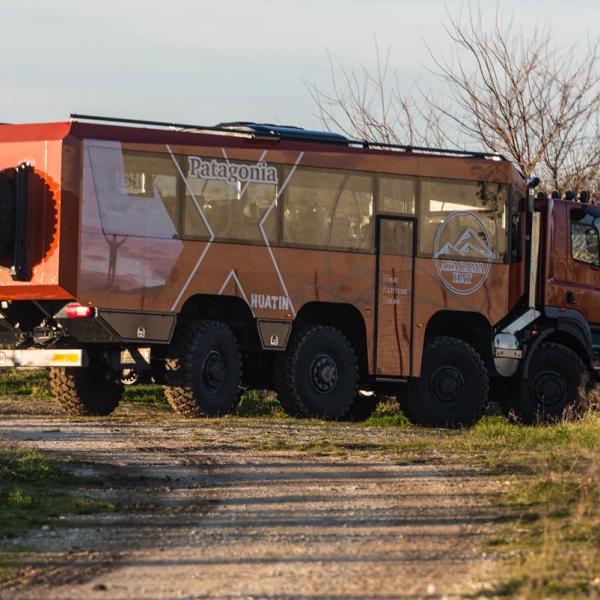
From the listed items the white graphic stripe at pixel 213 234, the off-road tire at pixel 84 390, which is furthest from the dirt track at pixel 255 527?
the off-road tire at pixel 84 390

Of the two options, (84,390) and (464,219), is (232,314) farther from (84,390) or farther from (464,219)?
(464,219)

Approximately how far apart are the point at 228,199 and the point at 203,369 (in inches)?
80.4

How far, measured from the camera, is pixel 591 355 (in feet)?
68.0

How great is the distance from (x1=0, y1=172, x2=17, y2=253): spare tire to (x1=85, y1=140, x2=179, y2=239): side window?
912 millimetres

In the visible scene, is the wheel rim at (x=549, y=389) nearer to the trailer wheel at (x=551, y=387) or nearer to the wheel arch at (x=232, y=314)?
the trailer wheel at (x=551, y=387)

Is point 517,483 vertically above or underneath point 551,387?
underneath

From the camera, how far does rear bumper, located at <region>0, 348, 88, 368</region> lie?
16.9 m

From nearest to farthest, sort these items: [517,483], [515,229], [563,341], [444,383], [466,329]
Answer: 1. [517,483]
2. [444,383]
3. [515,229]
4. [466,329]
5. [563,341]

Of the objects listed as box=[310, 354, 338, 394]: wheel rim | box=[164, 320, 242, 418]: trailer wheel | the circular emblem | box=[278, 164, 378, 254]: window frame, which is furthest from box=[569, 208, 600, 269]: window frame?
box=[164, 320, 242, 418]: trailer wheel

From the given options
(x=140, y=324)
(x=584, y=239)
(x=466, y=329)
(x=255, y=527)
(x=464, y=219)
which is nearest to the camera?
(x=255, y=527)

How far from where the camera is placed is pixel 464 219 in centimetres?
1959

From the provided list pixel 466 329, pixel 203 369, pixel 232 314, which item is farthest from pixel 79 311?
pixel 466 329

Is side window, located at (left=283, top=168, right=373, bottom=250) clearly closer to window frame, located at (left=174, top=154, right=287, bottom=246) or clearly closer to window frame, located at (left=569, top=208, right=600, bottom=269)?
window frame, located at (left=174, top=154, right=287, bottom=246)

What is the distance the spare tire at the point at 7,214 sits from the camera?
16641 mm
